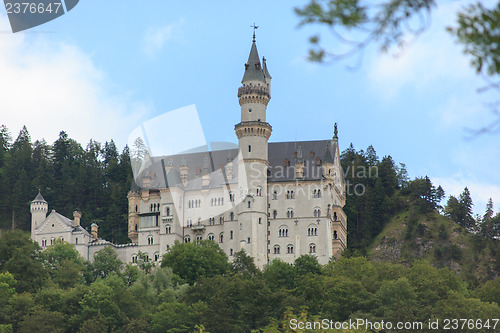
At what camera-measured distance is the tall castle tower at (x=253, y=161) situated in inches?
4139

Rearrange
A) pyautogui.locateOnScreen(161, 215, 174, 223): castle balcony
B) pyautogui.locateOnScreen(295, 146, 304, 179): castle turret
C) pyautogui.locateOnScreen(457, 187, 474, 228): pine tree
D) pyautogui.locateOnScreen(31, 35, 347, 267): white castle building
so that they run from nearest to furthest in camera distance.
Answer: pyautogui.locateOnScreen(31, 35, 347, 267): white castle building < pyautogui.locateOnScreen(295, 146, 304, 179): castle turret < pyautogui.locateOnScreen(161, 215, 174, 223): castle balcony < pyautogui.locateOnScreen(457, 187, 474, 228): pine tree

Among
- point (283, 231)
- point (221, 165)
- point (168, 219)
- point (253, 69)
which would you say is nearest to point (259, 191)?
point (283, 231)

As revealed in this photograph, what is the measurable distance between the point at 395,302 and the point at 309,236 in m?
34.4

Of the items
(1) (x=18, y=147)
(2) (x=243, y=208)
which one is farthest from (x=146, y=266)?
(1) (x=18, y=147)

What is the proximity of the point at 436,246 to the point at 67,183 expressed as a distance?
56426 millimetres

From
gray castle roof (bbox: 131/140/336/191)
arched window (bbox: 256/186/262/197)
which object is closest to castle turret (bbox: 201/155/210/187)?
gray castle roof (bbox: 131/140/336/191)

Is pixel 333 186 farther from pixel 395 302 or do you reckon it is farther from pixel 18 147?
pixel 18 147

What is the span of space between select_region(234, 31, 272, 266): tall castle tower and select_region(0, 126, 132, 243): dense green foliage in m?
26.4

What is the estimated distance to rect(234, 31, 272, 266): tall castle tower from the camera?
345 ft

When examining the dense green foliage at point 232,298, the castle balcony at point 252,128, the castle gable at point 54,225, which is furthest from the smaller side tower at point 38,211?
the castle balcony at point 252,128

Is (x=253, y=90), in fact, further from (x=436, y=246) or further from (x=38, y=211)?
(x=436, y=246)

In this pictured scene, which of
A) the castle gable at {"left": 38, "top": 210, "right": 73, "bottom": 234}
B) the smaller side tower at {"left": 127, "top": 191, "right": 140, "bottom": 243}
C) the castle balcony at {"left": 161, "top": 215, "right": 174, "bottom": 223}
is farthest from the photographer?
the castle gable at {"left": 38, "top": 210, "right": 73, "bottom": 234}

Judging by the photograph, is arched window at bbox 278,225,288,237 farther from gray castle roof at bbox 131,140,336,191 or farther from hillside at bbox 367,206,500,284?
hillside at bbox 367,206,500,284

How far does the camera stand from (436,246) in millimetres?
124750
